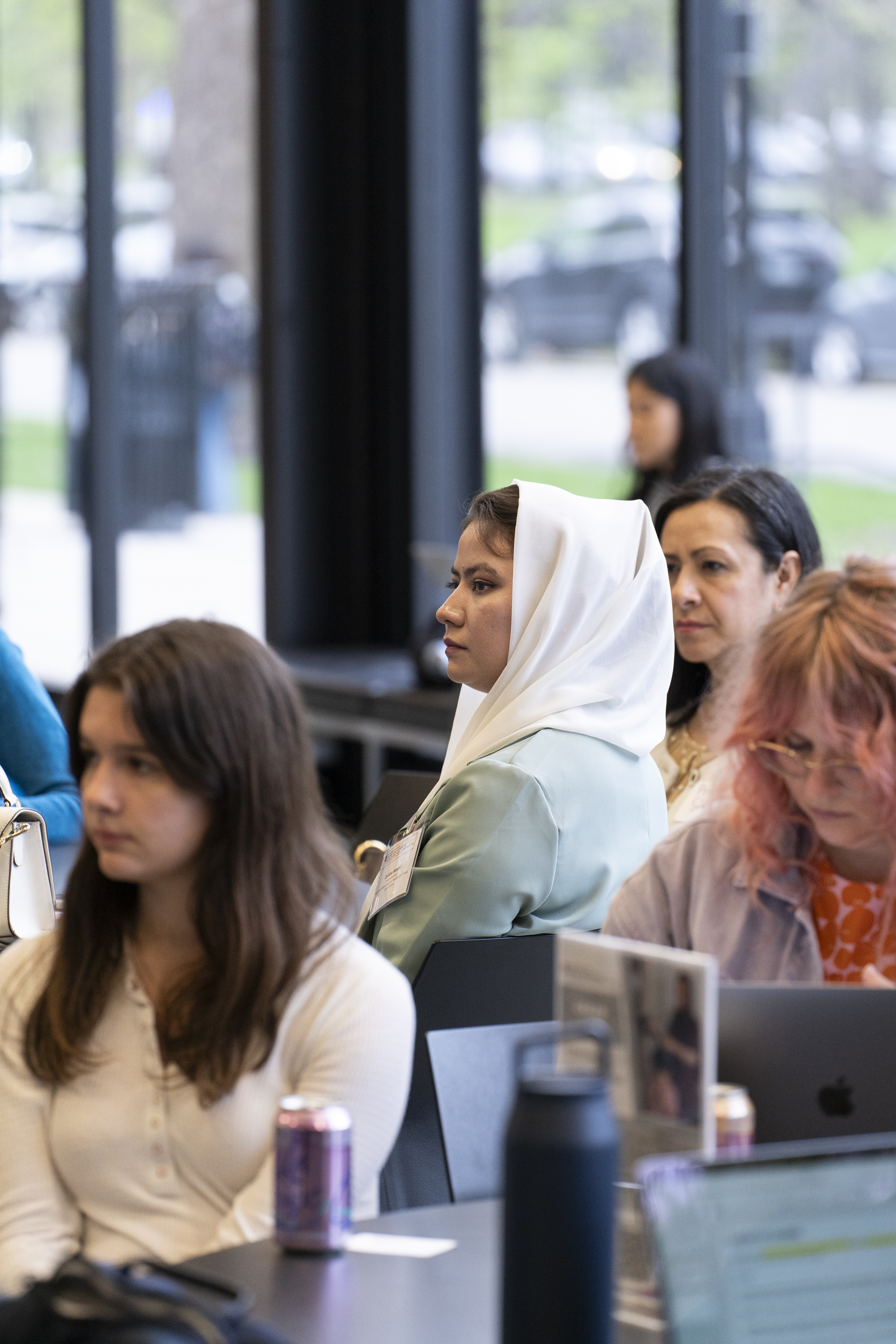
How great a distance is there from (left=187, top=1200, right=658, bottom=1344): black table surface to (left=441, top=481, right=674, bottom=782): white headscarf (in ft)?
3.72

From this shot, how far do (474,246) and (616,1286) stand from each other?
5.05 m

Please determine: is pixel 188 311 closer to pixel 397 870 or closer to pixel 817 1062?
pixel 397 870

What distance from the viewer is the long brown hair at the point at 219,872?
1619mm

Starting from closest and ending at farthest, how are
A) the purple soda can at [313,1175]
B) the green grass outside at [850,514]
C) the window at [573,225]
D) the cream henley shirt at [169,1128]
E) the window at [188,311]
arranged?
the purple soda can at [313,1175]
the cream henley shirt at [169,1128]
the green grass outside at [850,514]
the window at [573,225]
the window at [188,311]

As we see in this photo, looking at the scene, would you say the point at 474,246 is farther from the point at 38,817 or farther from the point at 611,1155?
the point at 611,1155

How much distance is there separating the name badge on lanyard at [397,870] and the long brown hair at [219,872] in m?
0.78

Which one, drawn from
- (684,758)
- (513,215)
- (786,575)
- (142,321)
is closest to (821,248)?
(513,215)

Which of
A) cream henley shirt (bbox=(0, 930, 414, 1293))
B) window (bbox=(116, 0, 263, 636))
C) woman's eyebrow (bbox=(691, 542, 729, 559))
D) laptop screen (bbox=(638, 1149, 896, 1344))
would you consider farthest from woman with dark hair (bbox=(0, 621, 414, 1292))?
window (bbox=(116, 0, 263, 636))

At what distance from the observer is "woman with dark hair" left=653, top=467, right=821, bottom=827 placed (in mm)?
2965

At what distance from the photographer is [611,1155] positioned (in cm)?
117

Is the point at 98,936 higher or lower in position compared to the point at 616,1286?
higher

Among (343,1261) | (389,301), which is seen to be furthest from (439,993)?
(389,301)

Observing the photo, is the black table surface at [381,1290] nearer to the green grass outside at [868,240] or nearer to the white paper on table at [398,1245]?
the white paper on table at [398,1245]

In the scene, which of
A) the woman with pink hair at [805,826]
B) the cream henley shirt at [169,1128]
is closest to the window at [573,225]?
the woman with pink hair at [805,826]
